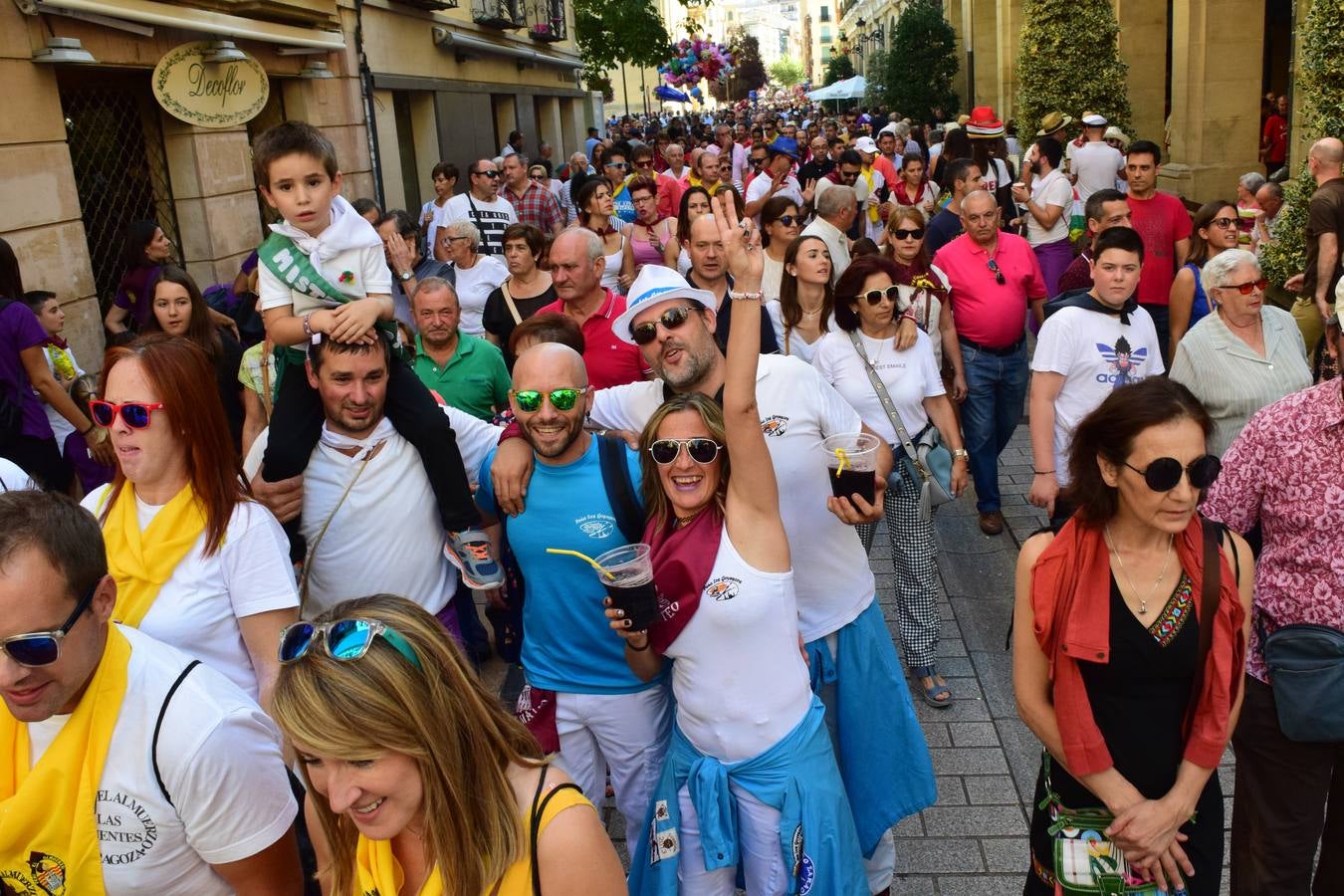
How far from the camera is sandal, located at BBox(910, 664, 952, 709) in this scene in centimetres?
538

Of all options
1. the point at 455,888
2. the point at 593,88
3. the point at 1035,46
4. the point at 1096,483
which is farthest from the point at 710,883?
the point at 593,88

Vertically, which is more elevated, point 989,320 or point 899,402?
point 989,320

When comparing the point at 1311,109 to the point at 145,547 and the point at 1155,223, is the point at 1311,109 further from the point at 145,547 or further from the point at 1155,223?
the point at 145,547

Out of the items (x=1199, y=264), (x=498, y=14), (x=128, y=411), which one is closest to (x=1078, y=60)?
(x=498, y=14)

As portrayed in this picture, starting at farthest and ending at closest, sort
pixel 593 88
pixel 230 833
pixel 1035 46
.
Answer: pixel 593 88 → pixel 1035 46 → pixel 230 833

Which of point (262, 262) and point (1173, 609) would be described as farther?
point (262, 262)

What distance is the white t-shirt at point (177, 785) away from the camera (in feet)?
8.12

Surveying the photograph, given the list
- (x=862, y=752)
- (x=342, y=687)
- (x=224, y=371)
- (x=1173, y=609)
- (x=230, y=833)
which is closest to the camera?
(x=342, y=687)

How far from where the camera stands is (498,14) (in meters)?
22.4

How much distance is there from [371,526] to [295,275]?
962mm

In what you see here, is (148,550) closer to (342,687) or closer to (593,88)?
(342,687)

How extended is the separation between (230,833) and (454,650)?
0.71 m

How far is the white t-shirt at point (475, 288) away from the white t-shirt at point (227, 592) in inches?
208

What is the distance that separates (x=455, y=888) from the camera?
2.19m
